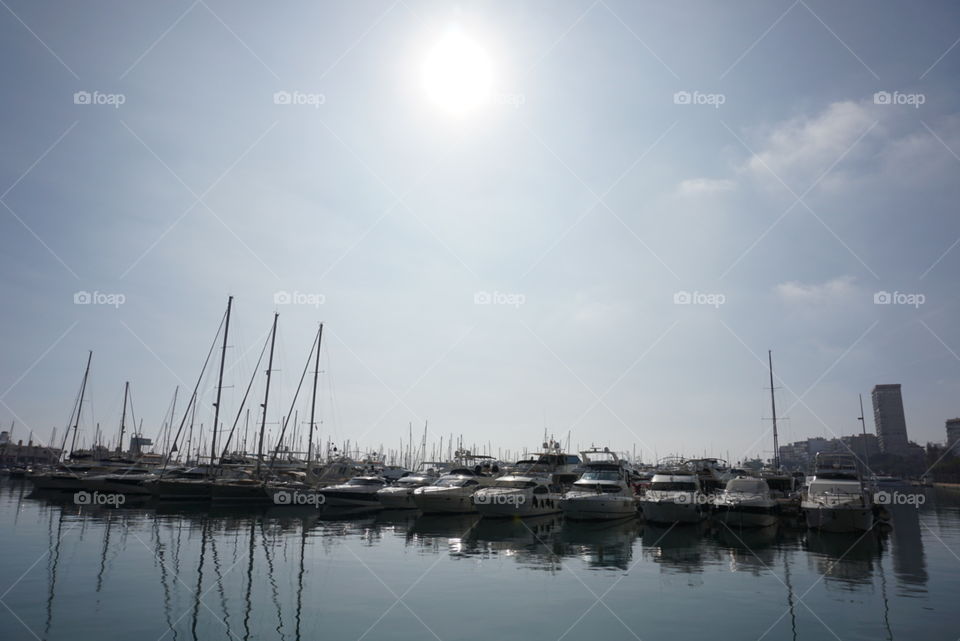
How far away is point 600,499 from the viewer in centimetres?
3238

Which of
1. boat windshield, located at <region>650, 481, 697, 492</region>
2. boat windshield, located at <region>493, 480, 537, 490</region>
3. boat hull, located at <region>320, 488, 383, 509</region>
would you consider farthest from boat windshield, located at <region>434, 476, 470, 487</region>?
boat windshield, located at <region>650, 481, 697, 492</region>

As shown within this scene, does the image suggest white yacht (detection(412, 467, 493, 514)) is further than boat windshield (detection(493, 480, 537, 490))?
Yes

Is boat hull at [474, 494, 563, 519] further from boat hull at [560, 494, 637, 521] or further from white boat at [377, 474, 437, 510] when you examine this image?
white boat at [377, 474, 437, 510]

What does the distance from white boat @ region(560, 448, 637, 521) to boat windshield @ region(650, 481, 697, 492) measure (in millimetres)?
2061

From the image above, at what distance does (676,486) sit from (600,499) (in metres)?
4.97

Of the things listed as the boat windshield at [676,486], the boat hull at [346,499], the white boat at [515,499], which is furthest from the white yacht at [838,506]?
the boat hull at [346,499]

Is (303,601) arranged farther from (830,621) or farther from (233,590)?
(830,621)

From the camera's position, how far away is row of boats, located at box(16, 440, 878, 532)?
30.1 meters

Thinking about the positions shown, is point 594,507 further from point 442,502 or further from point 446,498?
point 442,502

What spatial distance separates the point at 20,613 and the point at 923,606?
23.6 metres

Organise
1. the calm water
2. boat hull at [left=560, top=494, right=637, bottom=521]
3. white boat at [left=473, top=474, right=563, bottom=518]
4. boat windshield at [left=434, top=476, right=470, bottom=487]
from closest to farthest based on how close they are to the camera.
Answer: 1. the calm water
2. boat hull at [left=560, top=494, right=637, bottom=521]
3. white boat at [left=473, top=474, right=563, bottom=518]
4. boat windshield at [left=434, top=476, right=470, bottom=487]

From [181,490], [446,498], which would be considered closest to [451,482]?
[446,498]

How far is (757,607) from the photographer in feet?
50.2

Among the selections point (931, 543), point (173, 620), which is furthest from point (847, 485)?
point (173, 620)
